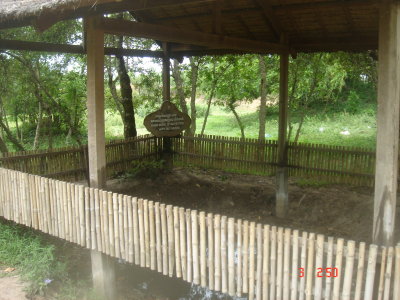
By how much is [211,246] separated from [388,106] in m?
2.30

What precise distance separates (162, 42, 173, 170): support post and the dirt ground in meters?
0.38

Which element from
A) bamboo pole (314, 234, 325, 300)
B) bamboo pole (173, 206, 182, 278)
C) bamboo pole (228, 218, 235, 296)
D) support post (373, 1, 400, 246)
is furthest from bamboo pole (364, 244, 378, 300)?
bamboo pole (173, 206, 182, 278)

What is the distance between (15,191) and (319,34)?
253 inches

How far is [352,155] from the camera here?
8188mm

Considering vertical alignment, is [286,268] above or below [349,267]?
below

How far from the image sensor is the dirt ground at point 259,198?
25.4ft

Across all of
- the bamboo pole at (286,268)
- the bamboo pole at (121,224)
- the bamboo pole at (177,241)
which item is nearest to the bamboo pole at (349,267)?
the bamboo pole at (286,268)

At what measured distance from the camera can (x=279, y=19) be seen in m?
7.54

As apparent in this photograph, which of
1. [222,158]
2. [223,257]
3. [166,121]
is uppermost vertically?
[166,121]

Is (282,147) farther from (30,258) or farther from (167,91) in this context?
(30,258)

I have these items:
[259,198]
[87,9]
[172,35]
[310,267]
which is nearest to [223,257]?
[310,267]

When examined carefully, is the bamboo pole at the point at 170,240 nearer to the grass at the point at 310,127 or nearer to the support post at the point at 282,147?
the support post at the point at 282,147

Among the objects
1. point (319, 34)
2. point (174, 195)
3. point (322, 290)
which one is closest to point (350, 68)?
point (319, 34)

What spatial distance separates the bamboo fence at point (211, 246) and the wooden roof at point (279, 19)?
8.22 ft
